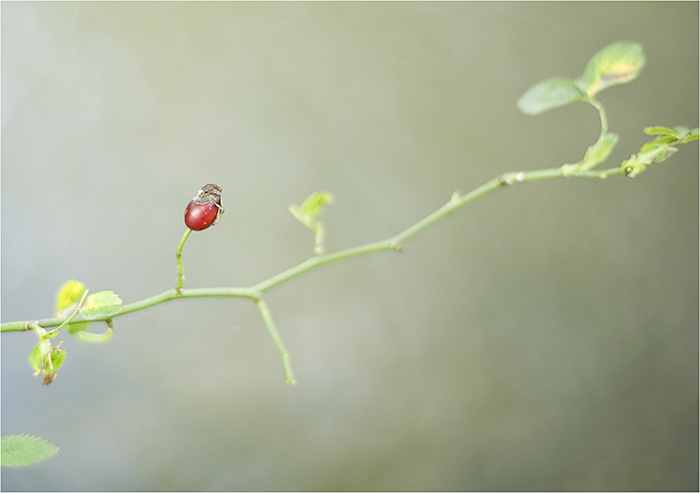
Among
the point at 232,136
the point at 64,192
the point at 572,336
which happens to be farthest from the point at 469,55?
the point at 64,192

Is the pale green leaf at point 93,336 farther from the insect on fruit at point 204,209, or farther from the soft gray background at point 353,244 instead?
the soft gray background at point 353,244

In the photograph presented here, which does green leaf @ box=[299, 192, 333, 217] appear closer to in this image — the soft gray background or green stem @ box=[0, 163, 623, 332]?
green stem @ box=[0, 163, 623, 332]

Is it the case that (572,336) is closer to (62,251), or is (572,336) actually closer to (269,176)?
(269,176)

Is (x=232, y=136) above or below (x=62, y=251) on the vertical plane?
above

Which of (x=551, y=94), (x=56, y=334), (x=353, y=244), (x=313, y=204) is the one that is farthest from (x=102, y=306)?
(x=353, y=244)

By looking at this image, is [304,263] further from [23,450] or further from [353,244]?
[353,244]

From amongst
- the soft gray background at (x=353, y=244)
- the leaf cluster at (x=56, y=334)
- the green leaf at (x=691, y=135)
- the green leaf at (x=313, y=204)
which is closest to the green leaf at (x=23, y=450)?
the leaf cluster at (x=56, y=334)
